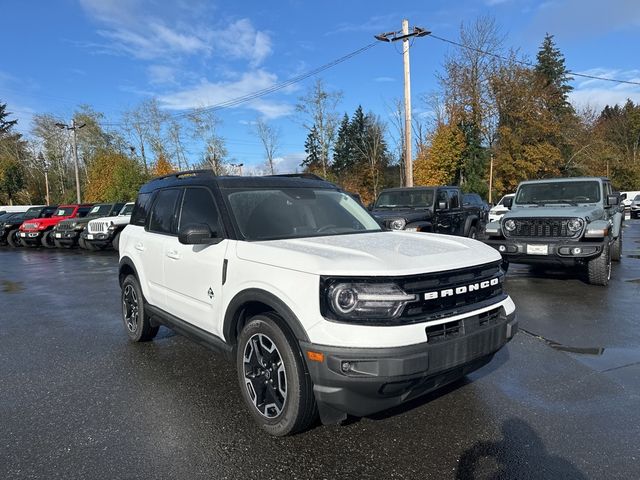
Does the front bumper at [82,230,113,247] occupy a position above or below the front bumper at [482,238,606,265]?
below

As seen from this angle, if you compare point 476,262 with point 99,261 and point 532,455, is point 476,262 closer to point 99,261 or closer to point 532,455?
point 532,455

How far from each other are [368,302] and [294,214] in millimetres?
1515

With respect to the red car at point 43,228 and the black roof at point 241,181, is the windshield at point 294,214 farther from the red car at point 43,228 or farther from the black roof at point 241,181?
the red car at point 43,228

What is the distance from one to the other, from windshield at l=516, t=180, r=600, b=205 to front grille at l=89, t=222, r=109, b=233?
13.8m

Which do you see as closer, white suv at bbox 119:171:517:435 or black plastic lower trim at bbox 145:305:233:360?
white suv at bbox 119:171:517:435

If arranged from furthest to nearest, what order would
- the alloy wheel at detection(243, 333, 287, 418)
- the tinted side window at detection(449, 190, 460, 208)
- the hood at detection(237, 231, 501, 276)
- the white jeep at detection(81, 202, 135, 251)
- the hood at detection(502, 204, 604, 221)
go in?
the white jeep at detection(81, 202, 135, 251) < the tinted side window at detection(449, 190, 460, 208) < the hood at detection(502, 204, 604, 221) < the alloy wheel at detection(243, 333, 287, 418) < the hood at detection(237, 231, 501, 276)

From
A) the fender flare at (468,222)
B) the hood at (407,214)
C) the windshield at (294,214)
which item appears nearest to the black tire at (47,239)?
the hood at (407,214)

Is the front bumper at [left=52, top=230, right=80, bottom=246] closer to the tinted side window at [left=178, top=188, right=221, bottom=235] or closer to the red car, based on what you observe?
the red car

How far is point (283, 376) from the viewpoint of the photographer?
10.2 feet

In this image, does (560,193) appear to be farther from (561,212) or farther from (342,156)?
(342,156)

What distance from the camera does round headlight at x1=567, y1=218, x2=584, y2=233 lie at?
795 centimetres

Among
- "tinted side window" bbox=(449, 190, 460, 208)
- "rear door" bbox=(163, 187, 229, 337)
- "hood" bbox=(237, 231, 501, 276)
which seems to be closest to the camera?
"hood" bbox=(237, 231, 501, 276)

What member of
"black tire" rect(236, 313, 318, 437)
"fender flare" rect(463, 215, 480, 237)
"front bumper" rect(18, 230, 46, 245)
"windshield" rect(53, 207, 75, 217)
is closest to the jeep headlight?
"black tire" rect(236, 313, 318, 437)

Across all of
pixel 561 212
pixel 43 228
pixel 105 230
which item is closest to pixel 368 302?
pixel 561 212
